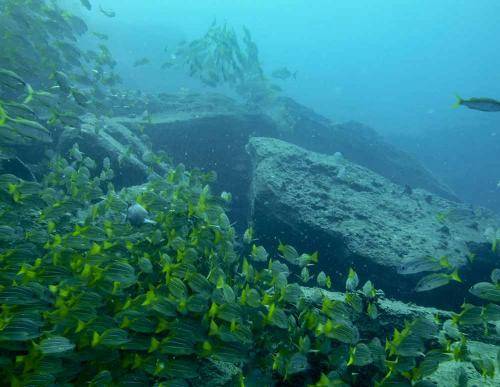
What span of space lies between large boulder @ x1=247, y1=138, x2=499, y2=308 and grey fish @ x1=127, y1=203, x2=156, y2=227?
264 centimetres

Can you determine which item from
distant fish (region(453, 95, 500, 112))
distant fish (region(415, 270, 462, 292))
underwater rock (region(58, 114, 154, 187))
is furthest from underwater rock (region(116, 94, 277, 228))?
distant fish (region(415, 270, 462, 292))

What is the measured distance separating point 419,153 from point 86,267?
36.5 metres

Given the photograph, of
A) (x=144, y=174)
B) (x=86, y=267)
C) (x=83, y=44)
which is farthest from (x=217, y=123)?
(x=83, y=44)

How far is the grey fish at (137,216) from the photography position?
4.02 meters

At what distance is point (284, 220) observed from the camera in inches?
236

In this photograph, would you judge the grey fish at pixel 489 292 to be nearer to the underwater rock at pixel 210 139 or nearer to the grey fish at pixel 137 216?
the grey fish at pixel 137 216

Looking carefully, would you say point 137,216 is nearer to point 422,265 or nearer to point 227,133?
Result: point 422,265

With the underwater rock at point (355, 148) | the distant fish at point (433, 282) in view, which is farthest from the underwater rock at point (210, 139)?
the distant fish at point (433, 282)

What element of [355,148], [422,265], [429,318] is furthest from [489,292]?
[355,148]

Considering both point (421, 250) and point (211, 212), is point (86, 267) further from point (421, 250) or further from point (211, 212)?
point (421, 250)

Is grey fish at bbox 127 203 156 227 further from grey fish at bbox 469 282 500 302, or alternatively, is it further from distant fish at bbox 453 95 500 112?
distant fish at bbox 453 95 500 112

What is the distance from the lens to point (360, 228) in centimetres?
588

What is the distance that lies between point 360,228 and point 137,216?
148 inches

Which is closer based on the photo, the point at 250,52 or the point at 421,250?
the point at 421,250
